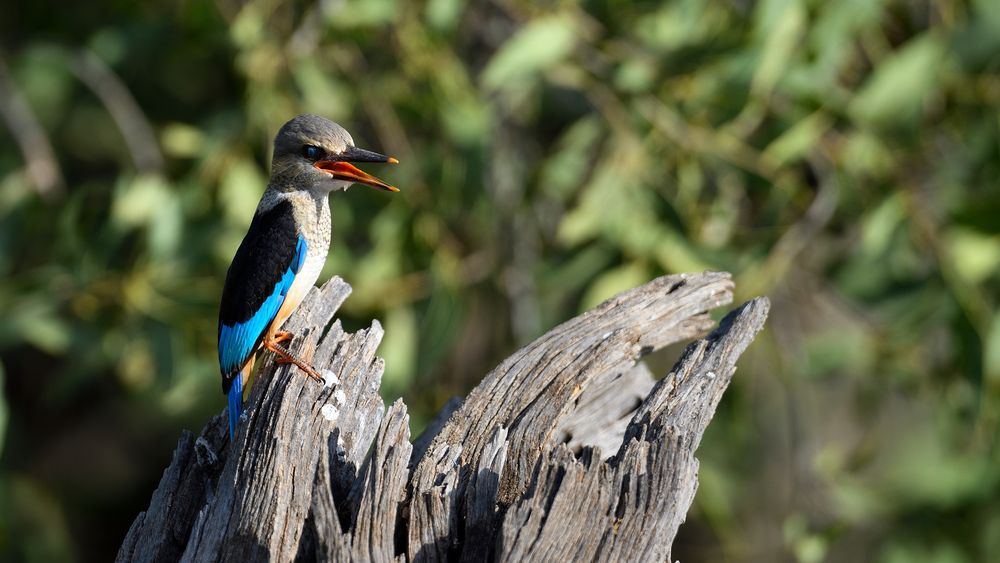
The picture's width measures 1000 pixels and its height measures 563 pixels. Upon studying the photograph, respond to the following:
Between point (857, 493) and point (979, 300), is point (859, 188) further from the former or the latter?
point (857, 493)

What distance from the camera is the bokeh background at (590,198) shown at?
16.8 feet

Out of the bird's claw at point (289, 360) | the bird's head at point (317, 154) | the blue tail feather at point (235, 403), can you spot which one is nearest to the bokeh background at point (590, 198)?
the bird's head at point (317, 154)

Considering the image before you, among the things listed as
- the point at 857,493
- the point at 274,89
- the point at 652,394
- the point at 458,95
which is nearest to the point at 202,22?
the point at 274,89

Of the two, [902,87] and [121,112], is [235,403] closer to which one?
[902,87]

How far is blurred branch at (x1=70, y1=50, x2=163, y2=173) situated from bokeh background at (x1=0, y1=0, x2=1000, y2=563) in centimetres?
2

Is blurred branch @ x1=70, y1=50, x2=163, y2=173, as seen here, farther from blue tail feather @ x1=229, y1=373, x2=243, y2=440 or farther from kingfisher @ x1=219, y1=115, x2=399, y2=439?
blue tail feather @ x1=229, y1=373, x2=243, y2=440

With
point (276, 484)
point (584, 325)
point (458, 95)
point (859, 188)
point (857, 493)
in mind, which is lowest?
point (276, 484)

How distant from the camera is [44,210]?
19.1 ft

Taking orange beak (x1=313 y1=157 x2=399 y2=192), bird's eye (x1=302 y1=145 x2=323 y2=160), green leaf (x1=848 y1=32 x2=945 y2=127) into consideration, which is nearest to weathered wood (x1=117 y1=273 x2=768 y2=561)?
orange beak (x1=313 y1=157 x2=399 y2=192)

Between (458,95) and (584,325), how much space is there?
264 cm

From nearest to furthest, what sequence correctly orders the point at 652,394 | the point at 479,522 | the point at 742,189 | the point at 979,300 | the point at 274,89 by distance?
the point at 479,522 → the point at 652,394 → the point at 979,300 → the point at 274,89 → the point at 742,189

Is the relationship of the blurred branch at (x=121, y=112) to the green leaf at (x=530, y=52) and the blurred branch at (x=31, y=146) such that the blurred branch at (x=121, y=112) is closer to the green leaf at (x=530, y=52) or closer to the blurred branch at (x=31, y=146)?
the blurred branch at (x=31, y=146)

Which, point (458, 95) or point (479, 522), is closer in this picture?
point (479, 522)

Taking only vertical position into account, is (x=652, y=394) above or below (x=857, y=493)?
below
